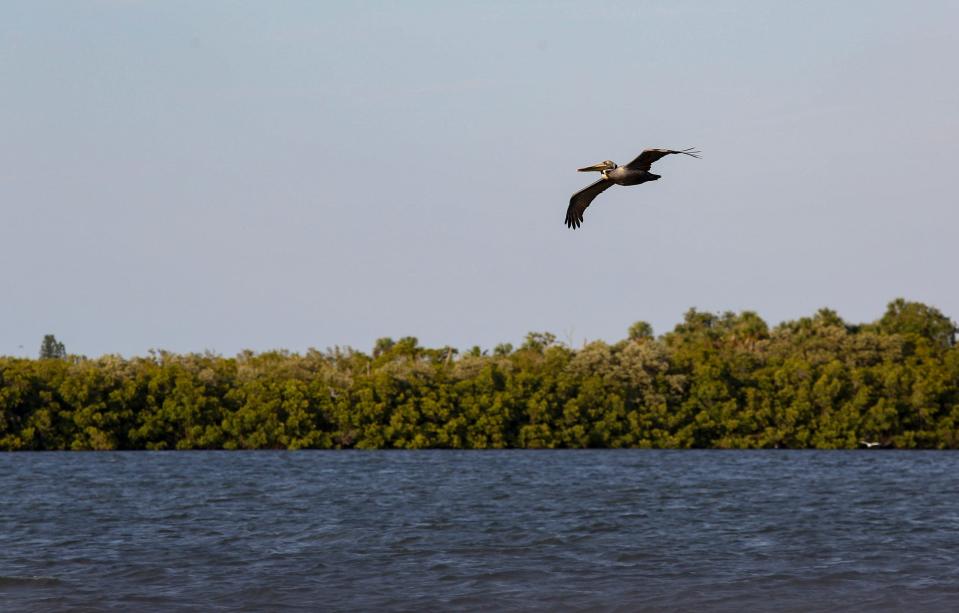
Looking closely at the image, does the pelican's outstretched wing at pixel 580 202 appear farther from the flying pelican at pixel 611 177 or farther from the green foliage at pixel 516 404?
the green foliage at pixel 516 404

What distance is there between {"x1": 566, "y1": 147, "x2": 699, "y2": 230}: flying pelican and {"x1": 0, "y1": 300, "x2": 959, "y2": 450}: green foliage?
7108 cm

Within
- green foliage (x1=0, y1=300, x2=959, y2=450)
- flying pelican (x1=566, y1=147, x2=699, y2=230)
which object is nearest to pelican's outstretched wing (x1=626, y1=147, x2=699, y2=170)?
flying pelican (x1=566, y1=147, x2=699, y2=230)

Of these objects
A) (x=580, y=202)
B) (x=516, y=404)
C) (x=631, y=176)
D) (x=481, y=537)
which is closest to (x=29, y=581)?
(x=481, y=537)

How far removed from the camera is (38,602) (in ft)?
101

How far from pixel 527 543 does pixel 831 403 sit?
185 ft

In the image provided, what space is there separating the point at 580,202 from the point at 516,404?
2884 inches

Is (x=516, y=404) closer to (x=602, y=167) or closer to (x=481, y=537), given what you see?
(x=481, y=537)

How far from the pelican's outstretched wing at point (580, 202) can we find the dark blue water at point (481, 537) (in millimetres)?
10987

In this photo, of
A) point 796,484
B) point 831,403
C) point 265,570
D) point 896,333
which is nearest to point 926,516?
point 796,484

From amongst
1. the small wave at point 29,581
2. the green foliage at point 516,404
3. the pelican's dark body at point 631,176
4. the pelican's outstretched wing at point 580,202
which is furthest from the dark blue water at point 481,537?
the green foliage at point 516,404

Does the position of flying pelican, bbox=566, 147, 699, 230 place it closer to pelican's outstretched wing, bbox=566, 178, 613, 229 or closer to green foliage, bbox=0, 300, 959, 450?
pelican's outstretched wing, bbox=566, 178, 613, 229

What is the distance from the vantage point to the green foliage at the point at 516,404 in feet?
305

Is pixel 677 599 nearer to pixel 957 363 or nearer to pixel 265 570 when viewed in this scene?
pixel 265 570

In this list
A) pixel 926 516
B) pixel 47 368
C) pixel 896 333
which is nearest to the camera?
pixel 926 516
